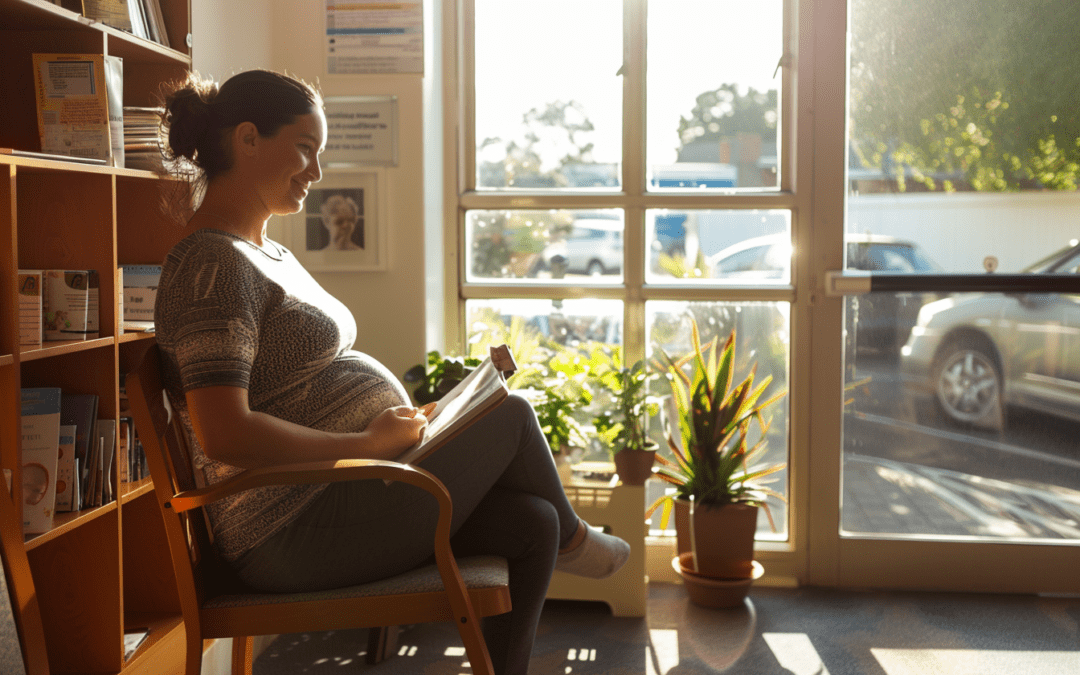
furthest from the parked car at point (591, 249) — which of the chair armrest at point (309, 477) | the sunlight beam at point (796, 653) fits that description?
the chair armrest at point (309, 477)

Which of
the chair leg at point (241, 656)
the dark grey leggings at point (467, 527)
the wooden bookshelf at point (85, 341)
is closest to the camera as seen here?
the dark grey leggings at point (467, 527)

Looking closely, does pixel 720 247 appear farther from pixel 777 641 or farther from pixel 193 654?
pixel 193 654

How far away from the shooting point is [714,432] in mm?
2791

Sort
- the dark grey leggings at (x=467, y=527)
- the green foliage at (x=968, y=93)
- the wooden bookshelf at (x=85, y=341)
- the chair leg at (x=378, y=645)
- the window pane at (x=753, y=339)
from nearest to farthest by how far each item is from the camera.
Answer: the dark grey leggings at (x=467, y=527)
the wooden bookshelf at (x=85, y=341)
the chair leg at (x=378, y=645)
the green foliage at (x=968, y=93)
the window pane at (x=753, y=339)

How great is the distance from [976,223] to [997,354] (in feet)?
1.46

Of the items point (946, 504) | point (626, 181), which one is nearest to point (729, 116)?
point (626, 181)

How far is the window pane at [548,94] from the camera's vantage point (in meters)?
3.08

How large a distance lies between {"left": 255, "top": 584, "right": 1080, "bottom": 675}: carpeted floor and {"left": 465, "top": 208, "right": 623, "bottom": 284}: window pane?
1120 mm

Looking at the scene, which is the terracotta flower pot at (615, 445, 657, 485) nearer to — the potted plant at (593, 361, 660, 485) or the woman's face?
the potted plant at (593, 361, 660, 485)

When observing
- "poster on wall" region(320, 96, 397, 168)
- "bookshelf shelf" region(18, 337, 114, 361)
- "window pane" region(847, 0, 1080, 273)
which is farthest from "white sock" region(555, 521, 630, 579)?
"window pane" region(847, 0, 1080, 273)

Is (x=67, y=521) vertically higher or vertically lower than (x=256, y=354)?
lower

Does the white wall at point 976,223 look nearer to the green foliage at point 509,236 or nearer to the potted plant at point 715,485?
the potted plant at point 715,485

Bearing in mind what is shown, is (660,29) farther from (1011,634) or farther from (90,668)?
(90,668)

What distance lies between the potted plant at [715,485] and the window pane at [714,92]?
604 millimetres
